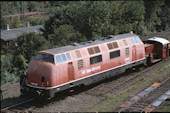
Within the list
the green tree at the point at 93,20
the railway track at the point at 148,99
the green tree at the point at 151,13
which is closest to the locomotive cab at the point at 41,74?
the railway track at the point at 148,99

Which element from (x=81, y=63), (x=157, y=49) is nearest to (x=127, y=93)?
(x=81, y=63)

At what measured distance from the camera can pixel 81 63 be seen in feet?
61.5

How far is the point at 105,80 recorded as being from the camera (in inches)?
886

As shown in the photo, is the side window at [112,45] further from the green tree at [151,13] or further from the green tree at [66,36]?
the green tree at [151,13]

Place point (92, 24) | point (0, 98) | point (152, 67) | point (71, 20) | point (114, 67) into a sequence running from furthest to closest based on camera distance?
point (71, 20) → point (92, 24) → point (152, 67) → point (114, 67) → point (0, 98)

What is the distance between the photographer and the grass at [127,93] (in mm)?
15504

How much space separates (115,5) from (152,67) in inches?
932

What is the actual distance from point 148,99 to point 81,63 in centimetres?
569

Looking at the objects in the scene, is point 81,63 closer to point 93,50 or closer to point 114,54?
point 93,50

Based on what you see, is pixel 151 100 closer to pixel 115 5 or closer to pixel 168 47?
pixel 168 47

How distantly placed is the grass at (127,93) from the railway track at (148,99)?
0.66 meters

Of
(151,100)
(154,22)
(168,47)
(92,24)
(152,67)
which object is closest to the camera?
(151,100)

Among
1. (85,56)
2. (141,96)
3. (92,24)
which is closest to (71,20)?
(92,24)

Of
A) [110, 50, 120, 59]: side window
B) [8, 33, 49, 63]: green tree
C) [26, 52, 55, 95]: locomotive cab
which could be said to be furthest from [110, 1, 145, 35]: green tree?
[26, 52, 55, 95]: locomotive cab
